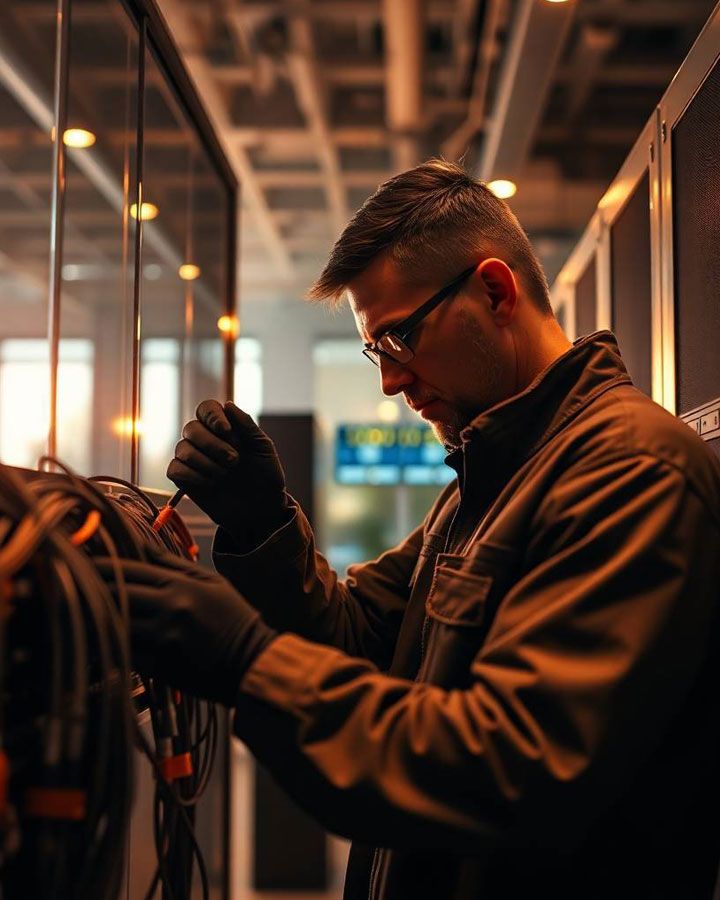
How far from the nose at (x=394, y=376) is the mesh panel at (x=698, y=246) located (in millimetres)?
439

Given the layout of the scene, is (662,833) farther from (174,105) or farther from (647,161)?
(174,105)

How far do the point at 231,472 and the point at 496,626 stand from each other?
52 cm

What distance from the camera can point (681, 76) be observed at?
146cm

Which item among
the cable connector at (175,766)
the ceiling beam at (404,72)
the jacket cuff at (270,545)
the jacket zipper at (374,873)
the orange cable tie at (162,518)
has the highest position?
the ceiling beam at (404,72)

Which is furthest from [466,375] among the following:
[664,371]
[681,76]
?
[681,76]

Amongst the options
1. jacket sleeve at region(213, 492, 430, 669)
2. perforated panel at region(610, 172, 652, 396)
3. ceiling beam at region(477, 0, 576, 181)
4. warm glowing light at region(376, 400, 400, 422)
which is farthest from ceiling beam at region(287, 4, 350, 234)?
jacket sleeve at region(213, 492, 430, 669)

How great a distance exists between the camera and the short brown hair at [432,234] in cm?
123

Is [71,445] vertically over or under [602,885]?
over

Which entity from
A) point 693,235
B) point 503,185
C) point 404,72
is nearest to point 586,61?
point 503,185

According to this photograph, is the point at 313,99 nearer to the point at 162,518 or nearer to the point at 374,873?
the point at 162,518

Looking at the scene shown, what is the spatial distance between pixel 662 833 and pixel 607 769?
19cm

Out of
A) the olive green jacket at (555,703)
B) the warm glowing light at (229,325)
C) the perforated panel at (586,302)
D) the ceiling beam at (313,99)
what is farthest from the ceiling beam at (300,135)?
the olive green jacket at (555,703)

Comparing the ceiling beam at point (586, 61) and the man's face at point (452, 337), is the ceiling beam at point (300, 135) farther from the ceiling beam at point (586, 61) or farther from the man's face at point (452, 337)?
the man's face at point (452, 337)

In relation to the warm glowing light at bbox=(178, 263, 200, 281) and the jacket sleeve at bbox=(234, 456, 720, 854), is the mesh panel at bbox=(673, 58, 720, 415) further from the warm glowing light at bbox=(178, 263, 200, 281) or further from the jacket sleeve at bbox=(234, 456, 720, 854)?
the warm glowing light at bbox=(178, 263, 200, 281)
